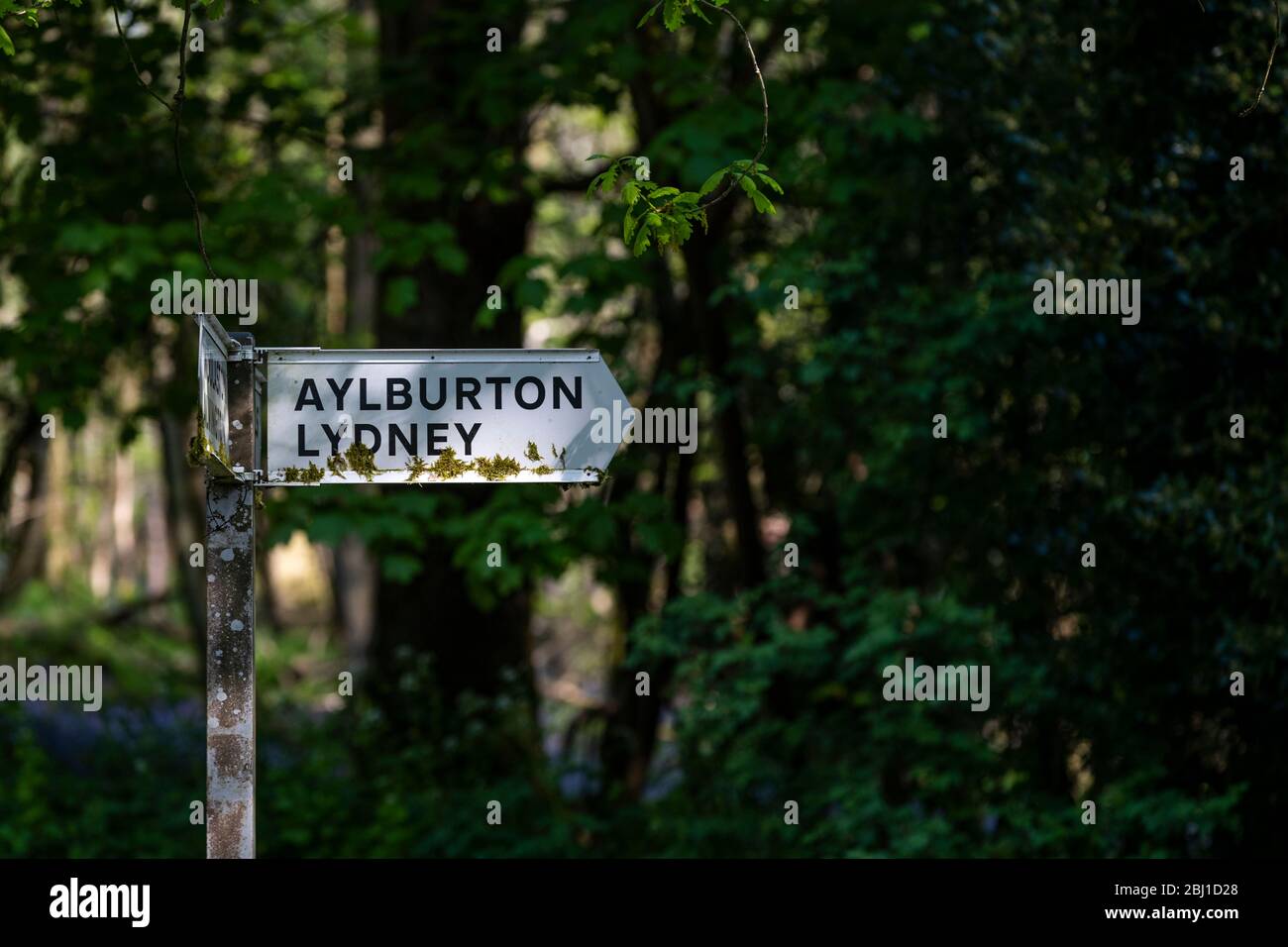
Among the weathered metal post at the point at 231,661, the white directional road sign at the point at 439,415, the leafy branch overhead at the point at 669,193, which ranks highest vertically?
the leafy branch overhead at the point at 669,193

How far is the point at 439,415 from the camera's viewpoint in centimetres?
354

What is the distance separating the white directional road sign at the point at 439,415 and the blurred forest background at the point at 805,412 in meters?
3.27

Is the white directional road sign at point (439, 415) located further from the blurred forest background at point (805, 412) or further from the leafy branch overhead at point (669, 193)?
the blurred forest background at point (805, 412)

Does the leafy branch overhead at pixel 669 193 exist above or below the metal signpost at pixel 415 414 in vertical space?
above

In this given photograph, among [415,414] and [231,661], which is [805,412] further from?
[231,661]

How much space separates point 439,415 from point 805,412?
5356 mm

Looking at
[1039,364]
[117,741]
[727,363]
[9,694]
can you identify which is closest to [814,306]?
[727,363]

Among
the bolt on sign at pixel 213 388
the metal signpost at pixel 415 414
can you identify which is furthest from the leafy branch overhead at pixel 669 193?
the bolt on sign at pixel 213 388

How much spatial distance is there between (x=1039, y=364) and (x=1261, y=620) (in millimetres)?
1643

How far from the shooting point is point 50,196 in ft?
24.0

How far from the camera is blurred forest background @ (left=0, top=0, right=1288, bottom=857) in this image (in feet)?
21.5

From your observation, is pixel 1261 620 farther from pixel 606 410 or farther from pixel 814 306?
pixel 606 410

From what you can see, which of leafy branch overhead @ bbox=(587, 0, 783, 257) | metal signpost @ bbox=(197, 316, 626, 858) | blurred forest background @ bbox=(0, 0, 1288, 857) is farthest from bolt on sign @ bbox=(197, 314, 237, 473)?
blurred forest background @ bbox=(0, 0, 1288, 857)

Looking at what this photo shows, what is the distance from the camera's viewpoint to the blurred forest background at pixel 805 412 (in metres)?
6.54
